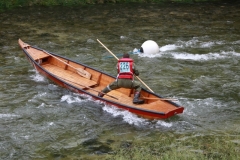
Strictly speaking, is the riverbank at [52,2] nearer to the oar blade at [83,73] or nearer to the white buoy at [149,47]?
the white buoy at [149,47]

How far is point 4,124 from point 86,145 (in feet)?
8.85

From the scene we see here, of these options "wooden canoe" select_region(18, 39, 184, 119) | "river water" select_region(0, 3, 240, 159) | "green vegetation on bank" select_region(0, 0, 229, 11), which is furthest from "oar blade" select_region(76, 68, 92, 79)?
"green vegetation on bank" select_region(0, 0, 229, 11)

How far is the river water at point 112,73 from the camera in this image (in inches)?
393

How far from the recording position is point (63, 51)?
675 inches

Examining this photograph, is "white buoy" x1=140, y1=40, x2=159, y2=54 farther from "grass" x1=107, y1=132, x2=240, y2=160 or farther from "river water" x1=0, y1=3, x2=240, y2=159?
"grass" x1=107, y1=132, x2=240, y2=160

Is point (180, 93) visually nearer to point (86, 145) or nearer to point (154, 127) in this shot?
point (154, 127)

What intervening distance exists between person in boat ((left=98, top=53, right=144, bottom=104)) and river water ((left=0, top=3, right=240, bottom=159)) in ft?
2.46

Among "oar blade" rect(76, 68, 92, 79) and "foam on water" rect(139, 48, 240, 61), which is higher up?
"foam on water" rect(139, 48, 240, 61)

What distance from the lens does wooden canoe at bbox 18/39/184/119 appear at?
1054 cm

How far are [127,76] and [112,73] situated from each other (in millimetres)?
3286

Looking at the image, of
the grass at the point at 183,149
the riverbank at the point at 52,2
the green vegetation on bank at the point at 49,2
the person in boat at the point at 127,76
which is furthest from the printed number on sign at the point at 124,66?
the green vegetation on bank at the point at 49,2

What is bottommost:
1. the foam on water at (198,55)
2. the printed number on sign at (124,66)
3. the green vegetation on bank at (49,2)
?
the foam on water at (198,55)

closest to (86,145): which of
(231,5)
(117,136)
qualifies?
(117,136)

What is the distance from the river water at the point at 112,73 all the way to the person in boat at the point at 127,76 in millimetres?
750
